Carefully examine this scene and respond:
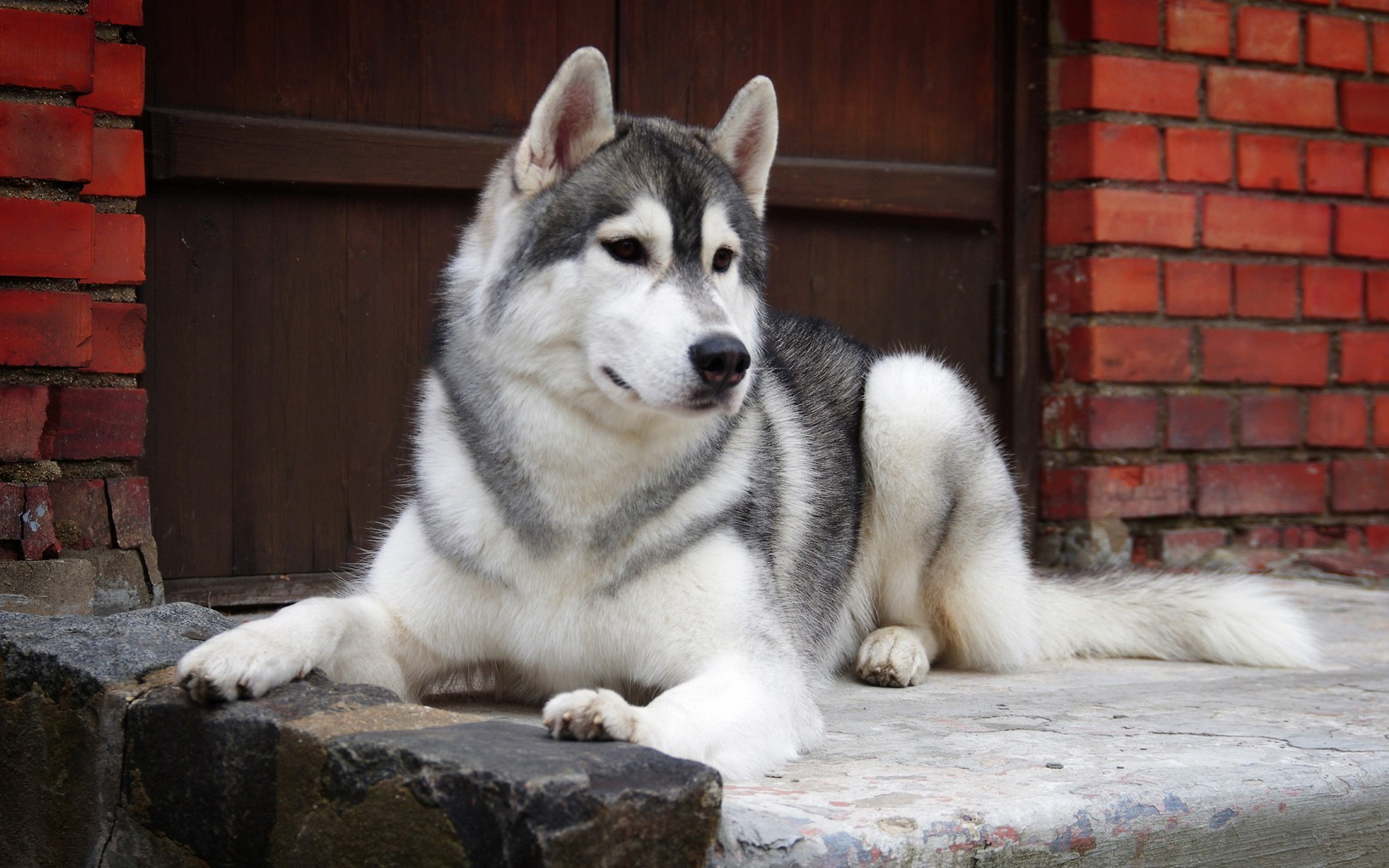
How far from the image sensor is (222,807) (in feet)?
6.51

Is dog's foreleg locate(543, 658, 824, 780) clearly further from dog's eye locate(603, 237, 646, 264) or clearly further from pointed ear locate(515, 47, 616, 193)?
pointed ear locate(515, 47, 616, 193)

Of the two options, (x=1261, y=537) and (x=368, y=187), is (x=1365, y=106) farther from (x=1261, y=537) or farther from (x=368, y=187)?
(x=368, y=187)

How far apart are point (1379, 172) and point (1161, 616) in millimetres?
2221

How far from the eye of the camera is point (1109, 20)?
14.2 ft

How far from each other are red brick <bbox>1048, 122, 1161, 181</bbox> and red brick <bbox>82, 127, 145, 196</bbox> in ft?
9.24

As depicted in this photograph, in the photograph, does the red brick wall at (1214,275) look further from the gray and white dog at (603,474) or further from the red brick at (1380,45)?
the gray and white dog at (603,474)

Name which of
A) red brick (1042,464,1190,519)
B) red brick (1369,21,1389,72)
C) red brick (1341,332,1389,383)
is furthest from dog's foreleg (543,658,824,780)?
red brick (1369,21,1389,72)

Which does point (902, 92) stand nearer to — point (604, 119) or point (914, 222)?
point (914, 222)

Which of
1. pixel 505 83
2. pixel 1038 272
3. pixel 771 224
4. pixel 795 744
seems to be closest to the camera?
pixel 795 744

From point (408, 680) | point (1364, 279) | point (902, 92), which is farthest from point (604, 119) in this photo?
point (1364, 279)

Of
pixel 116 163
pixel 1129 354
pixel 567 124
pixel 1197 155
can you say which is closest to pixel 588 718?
pixel 567 124

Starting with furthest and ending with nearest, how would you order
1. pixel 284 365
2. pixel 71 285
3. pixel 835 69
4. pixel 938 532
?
1. pixel 835 69
2. pixel 284 365
3. pixel 938 532
4. pixel 71 285

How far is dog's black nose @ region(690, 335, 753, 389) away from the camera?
2.17 meters

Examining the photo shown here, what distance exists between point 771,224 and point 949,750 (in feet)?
7.42
